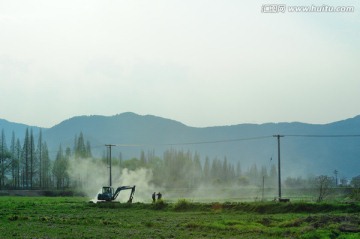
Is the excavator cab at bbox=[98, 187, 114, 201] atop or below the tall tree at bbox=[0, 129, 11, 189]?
below

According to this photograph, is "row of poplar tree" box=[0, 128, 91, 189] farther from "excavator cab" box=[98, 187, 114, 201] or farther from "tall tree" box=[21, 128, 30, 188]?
"excavator cab" box=[98, 187, 114, 201]

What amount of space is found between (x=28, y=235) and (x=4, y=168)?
127815 millimetres

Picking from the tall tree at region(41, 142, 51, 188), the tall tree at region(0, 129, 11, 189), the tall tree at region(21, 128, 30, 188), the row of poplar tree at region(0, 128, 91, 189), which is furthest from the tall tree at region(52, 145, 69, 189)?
the tall tree at region(0, 129, 11, 189)

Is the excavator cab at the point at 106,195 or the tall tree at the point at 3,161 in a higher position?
the tall tree at the point at 3,161

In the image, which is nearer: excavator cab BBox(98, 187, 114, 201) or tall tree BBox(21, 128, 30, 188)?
excavator cab BBox(98, 187, 114, 201)

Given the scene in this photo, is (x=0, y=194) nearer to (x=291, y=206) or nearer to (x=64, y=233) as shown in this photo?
(x=291, y=206)

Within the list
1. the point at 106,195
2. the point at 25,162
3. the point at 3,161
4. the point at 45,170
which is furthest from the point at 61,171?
the point at 106,195

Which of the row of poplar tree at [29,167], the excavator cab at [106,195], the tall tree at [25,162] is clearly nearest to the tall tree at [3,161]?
the row of poplar tree at [29,167]

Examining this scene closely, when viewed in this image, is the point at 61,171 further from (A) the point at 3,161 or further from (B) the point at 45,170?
(A) the point at 3,161

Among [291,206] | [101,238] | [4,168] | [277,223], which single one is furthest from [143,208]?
[4,168]

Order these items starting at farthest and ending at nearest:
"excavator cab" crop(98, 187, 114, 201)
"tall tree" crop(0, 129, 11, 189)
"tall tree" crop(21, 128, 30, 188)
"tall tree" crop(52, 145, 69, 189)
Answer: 1. "tall tree" crop(52, 145, 69, 189)
2. "tall tree" crop(21, 128, 30, 188)
3. "tall tree" crop(0, 129, 11, 189)
4. "excavator cab" crop(98, 187, 114, 201)

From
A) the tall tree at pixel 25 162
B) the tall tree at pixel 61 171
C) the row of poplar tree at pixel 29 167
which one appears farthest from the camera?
the tall tree at pixel 61 171

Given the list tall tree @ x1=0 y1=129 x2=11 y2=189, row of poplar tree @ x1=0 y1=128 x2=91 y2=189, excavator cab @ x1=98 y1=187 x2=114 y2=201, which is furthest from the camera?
row of poplar tree @ x1=0 y1=128 x2=91 y2=189

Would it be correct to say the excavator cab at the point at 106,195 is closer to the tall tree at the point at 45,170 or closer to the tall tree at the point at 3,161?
the tall tree at the point at 3,161
